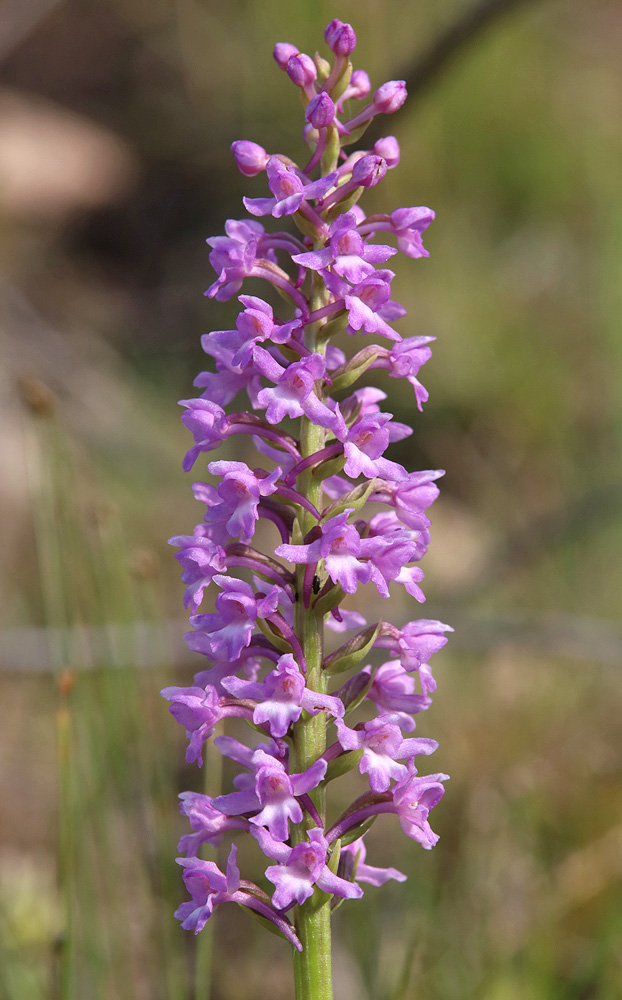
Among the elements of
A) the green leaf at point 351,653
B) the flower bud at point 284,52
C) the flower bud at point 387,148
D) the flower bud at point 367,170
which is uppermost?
the flower bud at point 284,52

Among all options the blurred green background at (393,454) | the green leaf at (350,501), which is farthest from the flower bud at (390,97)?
the blurred green background at (393,454)

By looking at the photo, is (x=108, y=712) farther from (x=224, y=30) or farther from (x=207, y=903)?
(x=224, y=30)

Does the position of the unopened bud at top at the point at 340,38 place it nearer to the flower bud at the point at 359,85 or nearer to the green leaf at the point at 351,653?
the flower bud at the point at 359,85

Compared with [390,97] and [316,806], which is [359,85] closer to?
[390,97]

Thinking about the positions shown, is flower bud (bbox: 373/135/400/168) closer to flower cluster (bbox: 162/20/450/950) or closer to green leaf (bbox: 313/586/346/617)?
flower cluster (bbox: 162/20/450/950)

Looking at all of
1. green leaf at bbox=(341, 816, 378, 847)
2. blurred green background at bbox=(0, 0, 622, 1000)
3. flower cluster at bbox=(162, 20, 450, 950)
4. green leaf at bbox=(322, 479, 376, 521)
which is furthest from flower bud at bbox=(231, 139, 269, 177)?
green leaf at bbox=(341, 816, 378, 847)

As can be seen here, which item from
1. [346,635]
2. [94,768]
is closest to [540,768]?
[346,635]
